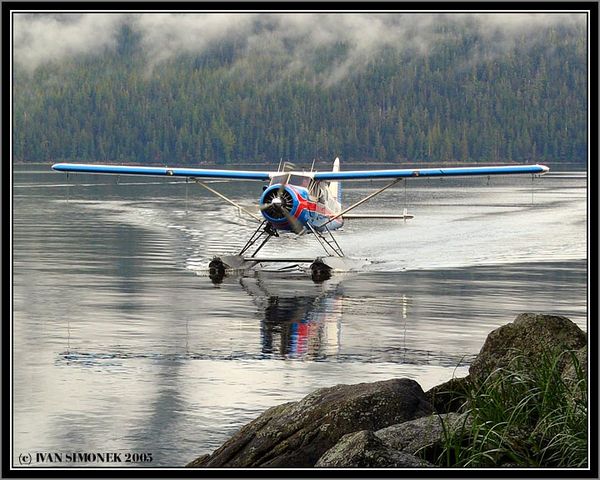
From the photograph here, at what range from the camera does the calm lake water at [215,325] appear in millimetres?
9961

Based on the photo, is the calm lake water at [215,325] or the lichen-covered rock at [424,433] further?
the calm lake water at [215,325]

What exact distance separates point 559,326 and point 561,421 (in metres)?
2.09

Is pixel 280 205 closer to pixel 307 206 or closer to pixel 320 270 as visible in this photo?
pixel 307 206

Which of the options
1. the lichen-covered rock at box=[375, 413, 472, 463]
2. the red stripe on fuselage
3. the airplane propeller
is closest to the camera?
the lichen-covered rock at box=[375, 413, 472, 463]

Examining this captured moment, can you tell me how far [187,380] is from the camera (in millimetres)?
11547

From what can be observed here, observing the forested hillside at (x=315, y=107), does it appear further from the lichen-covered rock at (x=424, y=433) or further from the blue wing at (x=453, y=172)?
the lichen-covered rock at (x=424, y=433)

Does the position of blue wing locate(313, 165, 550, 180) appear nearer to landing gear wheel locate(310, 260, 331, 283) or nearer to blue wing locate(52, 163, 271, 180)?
blue wing locate(52, 163, 271, 180)

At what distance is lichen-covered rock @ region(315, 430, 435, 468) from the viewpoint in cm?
619

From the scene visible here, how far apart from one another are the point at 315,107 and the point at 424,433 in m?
122

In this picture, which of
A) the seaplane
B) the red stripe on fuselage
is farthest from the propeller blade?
the red stripe on fuselage

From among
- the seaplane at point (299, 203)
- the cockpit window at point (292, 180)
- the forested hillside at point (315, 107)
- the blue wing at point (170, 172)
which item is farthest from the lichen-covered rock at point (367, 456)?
the forested hillside at point (315, 107)

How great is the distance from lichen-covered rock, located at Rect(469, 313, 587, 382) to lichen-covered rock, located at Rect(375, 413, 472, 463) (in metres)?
1.54

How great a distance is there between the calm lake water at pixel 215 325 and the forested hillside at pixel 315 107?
8438cm

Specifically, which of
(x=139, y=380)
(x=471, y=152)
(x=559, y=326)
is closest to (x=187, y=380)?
(x=139, y=380)
